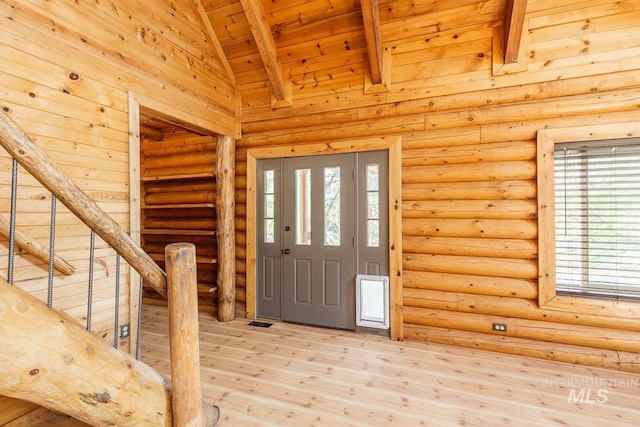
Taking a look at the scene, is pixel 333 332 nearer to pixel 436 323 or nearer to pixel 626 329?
pixel 436 323

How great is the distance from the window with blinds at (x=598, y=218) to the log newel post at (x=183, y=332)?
3303 mm

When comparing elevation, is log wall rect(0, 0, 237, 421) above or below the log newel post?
above

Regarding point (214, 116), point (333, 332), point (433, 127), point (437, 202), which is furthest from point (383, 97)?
point (333, 332)

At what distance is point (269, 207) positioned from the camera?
4.05 meters

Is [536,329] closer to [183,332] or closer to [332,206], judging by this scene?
[332,206]

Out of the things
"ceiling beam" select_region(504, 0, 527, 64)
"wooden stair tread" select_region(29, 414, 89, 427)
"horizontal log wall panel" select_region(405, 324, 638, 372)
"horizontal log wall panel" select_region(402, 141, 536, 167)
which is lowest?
"wooden stair tread" select_region(29, 414, 89, 427)

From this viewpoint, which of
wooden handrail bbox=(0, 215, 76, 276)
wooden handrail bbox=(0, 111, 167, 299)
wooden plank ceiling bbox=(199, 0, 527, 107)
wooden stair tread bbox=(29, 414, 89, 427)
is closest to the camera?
wooden handrail bbox=(0, 111, 167, 299)

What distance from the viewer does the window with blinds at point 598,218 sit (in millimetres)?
2713

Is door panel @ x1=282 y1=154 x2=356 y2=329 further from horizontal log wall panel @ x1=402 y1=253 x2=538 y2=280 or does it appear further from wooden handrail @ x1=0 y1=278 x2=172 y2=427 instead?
wooden handrail @ x1=0 y1=278 x2=172 y2=427

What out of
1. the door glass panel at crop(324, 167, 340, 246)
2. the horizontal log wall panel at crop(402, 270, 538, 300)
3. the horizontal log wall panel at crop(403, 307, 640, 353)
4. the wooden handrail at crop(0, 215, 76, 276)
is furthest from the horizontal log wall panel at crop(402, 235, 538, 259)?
the wooden handrail at crop(0, 215, 76, 276)

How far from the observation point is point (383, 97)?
3482 millimetres

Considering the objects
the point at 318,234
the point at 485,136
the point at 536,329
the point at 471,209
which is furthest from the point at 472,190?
the point at 318,234

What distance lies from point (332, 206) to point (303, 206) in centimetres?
40

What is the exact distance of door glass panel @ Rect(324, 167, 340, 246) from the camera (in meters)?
3.70
